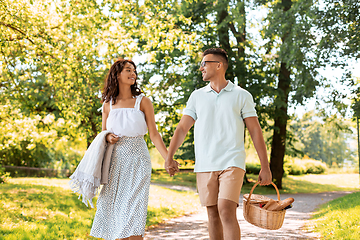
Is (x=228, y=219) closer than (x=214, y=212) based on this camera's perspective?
Yes

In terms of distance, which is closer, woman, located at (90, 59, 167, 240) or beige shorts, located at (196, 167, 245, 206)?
beige shorts, located at (196, 167, 245, 206)

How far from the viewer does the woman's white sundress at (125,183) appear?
374 centimetres

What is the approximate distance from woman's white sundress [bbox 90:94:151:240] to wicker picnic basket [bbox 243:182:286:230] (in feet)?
3.74

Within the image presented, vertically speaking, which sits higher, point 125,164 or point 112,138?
point 112,138

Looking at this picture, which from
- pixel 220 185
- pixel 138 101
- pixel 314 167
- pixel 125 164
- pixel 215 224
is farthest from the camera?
pixel 314 167

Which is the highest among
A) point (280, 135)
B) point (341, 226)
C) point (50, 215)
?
point (280, 135)

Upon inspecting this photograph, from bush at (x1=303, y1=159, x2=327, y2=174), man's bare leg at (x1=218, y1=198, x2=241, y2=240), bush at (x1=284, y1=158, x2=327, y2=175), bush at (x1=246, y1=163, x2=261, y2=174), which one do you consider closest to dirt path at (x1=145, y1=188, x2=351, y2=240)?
man's bare leg at (x1=218, y1=198, x2=241, y2=240)

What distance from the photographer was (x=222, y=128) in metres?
3.74

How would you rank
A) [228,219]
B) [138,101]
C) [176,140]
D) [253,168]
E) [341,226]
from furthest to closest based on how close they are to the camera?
1. [253,168]
2. [341,226]
3. [138,101]
4. [176,140]
5. [228,219]

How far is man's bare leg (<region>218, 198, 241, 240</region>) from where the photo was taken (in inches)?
138

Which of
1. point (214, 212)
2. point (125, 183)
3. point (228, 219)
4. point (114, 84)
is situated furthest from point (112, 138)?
point (228, 219)

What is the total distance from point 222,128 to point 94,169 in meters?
1.43

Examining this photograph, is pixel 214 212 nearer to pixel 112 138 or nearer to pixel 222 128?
pixel 222 128

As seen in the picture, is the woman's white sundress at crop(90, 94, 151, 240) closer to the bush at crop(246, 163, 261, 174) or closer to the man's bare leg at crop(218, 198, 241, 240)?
the man's bare leg at crop(218, 198, 241, 240)
